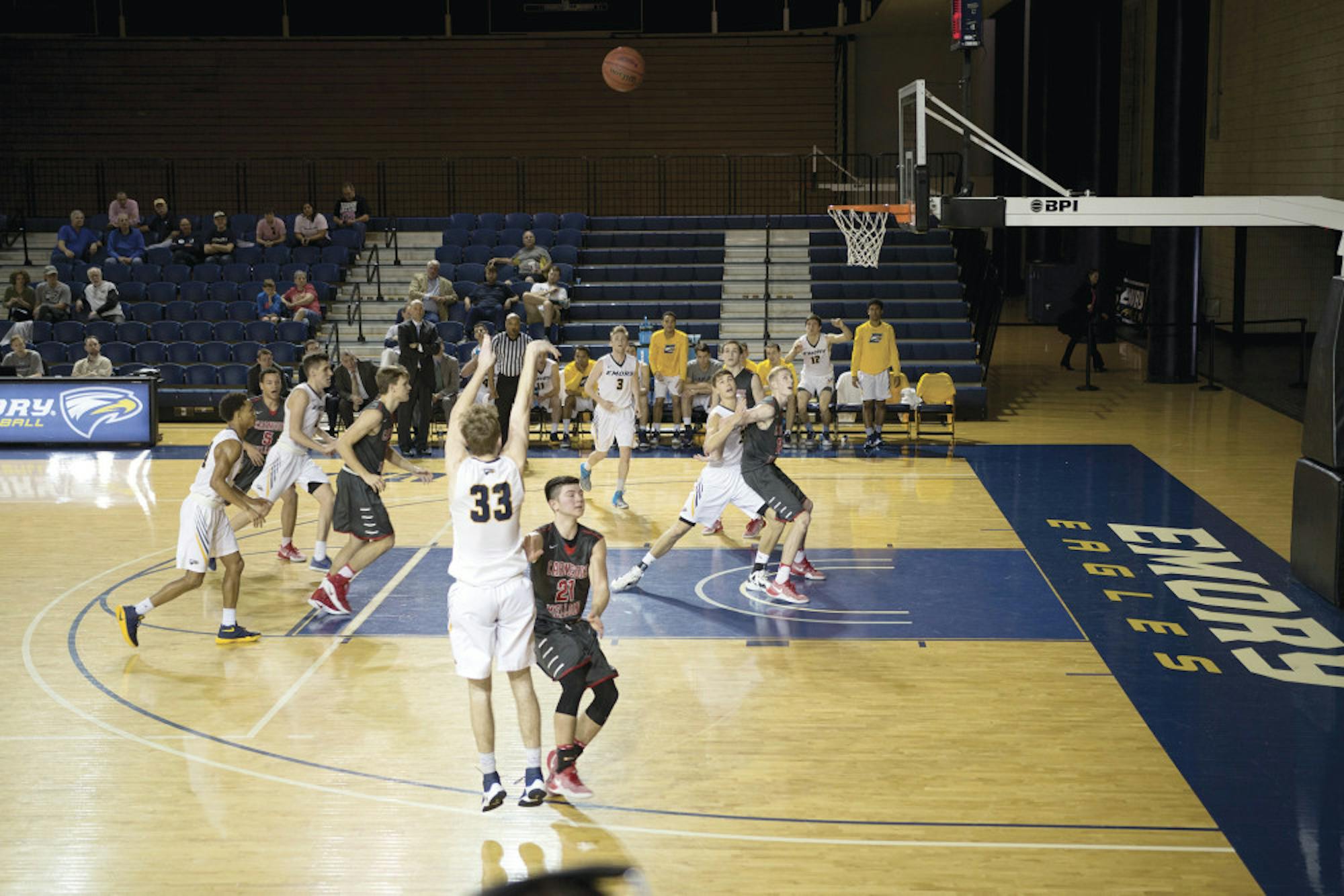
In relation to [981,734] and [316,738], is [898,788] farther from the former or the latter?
[316,738]

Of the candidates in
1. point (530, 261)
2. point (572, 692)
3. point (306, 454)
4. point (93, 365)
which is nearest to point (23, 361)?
point (93, 365)

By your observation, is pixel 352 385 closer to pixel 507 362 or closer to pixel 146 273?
pixel 507 362

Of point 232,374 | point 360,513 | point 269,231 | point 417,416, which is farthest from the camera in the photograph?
point 269,231

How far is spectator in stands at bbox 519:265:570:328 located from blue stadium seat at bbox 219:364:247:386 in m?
4.16

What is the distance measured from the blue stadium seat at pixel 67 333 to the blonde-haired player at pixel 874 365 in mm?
11490


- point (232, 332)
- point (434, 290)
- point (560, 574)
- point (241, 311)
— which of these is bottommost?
point (560, 574)

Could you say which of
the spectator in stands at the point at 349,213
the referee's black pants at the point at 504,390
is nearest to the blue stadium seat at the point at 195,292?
the spectator in stands at the point at 349,213

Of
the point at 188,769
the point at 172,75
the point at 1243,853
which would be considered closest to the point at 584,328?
the point at 172,75

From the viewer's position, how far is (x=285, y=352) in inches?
797

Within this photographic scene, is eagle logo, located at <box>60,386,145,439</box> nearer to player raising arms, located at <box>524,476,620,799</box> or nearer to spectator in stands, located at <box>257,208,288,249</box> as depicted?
spectator in stands, located at <box>257,208,288,249</box>

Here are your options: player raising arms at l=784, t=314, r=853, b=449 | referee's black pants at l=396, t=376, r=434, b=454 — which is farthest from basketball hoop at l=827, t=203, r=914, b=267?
referee's black pants at l=396, t=376, r=434, b=454

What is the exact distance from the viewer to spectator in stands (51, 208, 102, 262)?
22.9 metres

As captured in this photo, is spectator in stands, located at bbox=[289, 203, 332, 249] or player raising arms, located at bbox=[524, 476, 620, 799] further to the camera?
spectator in stands, located at bbox=[289, 203, 332, 249]

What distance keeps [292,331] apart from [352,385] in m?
3.32
